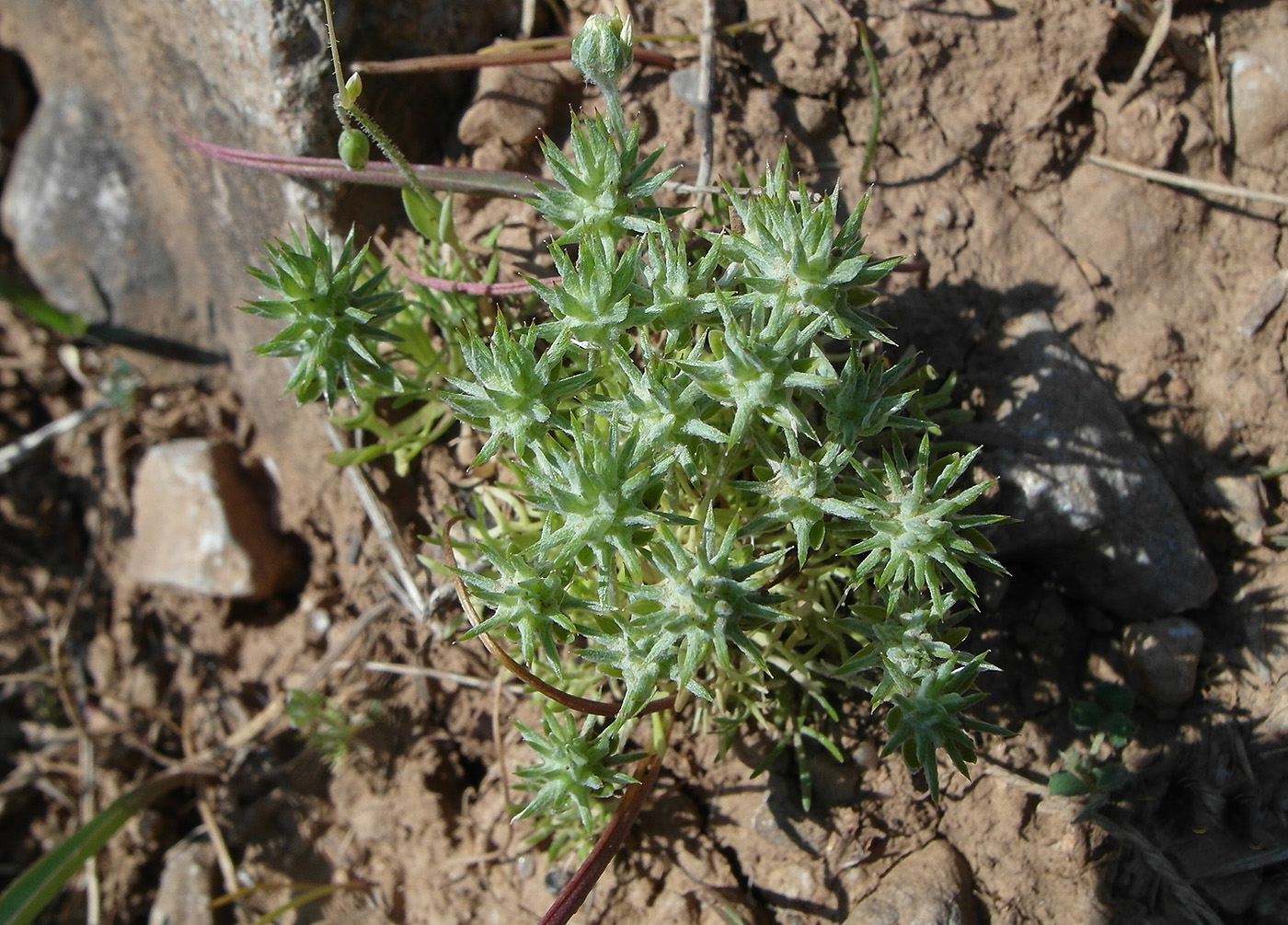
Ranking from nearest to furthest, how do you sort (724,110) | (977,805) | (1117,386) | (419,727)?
(977,805), (1117,386), (724,110), (419,727)

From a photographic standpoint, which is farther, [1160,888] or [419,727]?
[419,727]

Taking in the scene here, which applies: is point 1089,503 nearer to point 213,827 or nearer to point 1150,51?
point 1150,51

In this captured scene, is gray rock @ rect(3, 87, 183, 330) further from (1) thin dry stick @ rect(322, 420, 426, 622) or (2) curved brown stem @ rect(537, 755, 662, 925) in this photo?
(2) curved brown stem @ rect(537, 755, 662, 925)

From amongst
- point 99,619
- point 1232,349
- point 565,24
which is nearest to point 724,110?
point 565,24

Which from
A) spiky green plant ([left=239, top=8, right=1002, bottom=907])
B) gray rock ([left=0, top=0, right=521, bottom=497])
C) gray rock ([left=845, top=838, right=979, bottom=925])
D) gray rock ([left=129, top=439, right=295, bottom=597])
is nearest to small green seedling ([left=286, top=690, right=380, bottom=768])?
gray rock ([left=129, top=439, right=295, bottom=597])

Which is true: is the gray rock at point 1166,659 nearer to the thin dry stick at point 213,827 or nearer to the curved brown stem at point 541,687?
the curved brown stem at point 541,687

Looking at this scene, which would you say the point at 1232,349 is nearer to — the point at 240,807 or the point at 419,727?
the point at 419,727

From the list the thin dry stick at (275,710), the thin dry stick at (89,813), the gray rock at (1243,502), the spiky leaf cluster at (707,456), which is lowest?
Answer: the thin dry stick at (89,813)

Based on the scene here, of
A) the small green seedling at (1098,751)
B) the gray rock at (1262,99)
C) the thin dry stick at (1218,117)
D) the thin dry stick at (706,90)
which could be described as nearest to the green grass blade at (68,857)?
the thin dry stick at (706,90)
